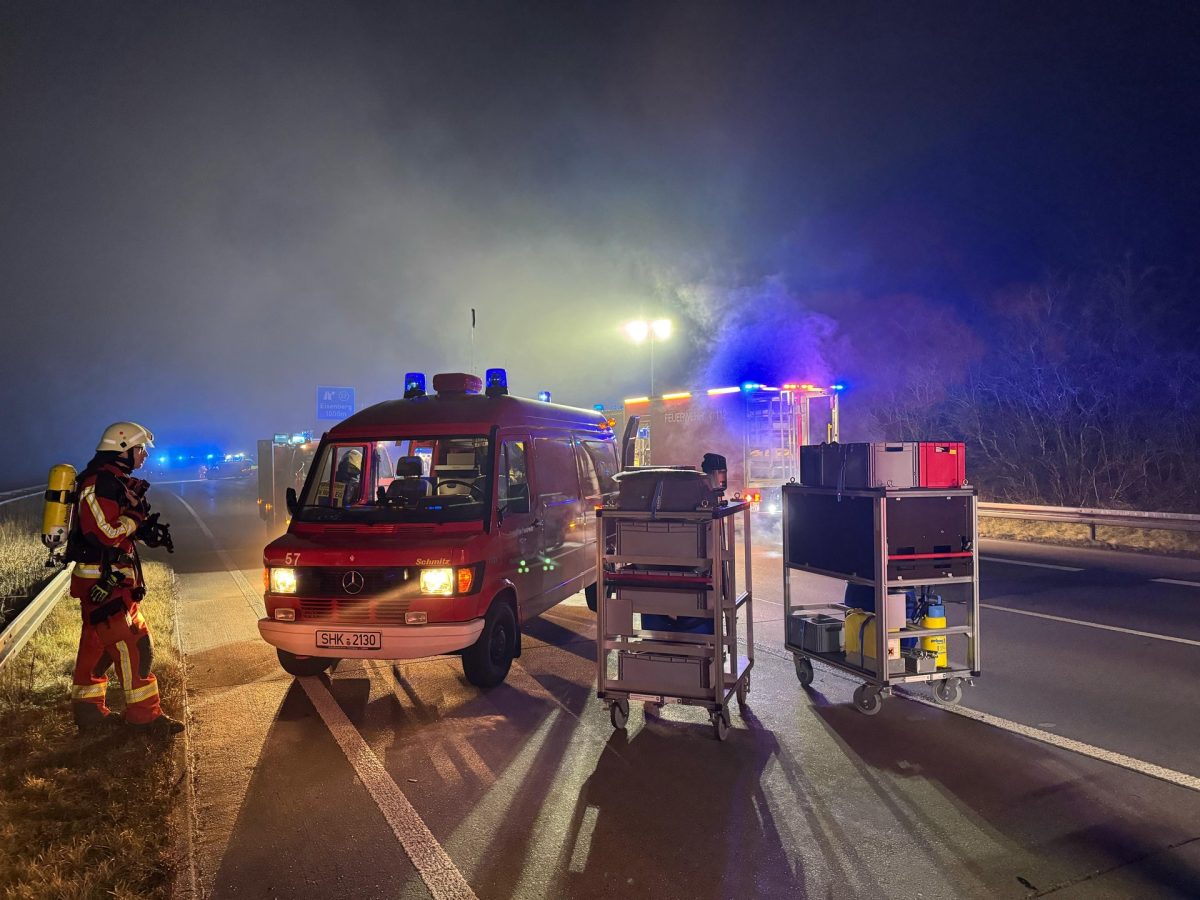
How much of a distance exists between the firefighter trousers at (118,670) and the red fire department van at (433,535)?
0.87 metres

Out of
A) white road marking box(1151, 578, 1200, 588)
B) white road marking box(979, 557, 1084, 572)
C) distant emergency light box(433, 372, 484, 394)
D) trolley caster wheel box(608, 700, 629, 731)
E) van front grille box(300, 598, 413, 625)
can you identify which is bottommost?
trolley caster wheel box(608, 700, 629, 731)

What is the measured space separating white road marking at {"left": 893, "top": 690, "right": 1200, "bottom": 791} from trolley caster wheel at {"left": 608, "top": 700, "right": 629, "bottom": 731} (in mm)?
2252

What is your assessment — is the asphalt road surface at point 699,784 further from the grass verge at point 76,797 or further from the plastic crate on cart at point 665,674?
the plastic crate on cart at point 665,674

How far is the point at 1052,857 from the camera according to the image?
134 inches

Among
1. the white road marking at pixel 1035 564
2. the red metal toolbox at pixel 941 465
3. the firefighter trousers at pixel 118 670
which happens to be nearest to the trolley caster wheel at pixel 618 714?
the red metal toolbox at pixel 941 465

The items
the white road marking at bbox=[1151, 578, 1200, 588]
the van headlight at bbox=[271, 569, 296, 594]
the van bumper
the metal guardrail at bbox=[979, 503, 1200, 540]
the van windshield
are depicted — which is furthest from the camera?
the metal guardrail at bbox=[979, 503, 1200, 540]

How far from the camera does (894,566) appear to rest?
512cm

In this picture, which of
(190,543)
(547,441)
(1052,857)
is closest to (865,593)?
(1052,857)

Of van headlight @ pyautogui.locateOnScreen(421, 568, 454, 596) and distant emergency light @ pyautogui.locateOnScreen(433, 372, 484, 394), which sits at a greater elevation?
distant emergency light @ pyautogui.locateOnScreen(433, 372, 484, 394)

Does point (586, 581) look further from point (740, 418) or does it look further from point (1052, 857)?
point (740, 418)

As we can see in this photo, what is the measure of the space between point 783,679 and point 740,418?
9.45 metres

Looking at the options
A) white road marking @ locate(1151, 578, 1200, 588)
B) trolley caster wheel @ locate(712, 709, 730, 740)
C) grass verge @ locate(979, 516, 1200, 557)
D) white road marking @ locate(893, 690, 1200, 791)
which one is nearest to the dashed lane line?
trolley caster wheel @ locate(712, 709, 730, 740)

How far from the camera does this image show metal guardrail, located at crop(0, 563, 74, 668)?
221 inches

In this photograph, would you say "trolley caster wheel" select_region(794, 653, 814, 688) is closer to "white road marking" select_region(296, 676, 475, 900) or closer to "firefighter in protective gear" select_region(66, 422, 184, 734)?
"white road marking" select_region(296, 676, 475, 900)
